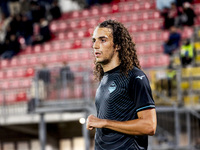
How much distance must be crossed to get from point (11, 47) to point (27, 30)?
1.07 m

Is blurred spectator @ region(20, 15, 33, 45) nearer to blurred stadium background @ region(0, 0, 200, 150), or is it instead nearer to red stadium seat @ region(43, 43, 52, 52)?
blurred stadium background @ region(0, 0, 200, 150)

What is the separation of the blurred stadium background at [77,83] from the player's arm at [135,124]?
1.81 meters

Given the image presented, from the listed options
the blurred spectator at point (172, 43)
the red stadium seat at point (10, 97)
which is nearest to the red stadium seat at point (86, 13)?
the blurred spectator at point (172, 43)

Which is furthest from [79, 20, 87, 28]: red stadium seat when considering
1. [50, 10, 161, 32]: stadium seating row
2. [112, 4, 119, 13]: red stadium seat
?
[112, 4, 119, 13]: red stadium seat

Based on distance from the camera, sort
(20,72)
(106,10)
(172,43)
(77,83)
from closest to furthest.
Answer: (77,83)
(172,43)
(20,72)
(106,10)

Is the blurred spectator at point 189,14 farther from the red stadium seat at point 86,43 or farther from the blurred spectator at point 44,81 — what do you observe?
the blurred spectator at point 44,81

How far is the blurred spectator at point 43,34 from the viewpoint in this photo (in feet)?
49.8

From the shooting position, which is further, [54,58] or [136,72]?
[54,58]

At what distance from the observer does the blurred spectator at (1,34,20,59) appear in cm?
1516

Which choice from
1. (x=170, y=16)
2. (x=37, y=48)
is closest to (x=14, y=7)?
(x=37, y=48)

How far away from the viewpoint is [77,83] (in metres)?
8.80

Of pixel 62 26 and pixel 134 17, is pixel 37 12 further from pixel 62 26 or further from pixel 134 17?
pixel 134 17

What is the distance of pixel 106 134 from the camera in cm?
217

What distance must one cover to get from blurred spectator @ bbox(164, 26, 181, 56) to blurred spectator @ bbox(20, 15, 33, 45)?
6080mm
